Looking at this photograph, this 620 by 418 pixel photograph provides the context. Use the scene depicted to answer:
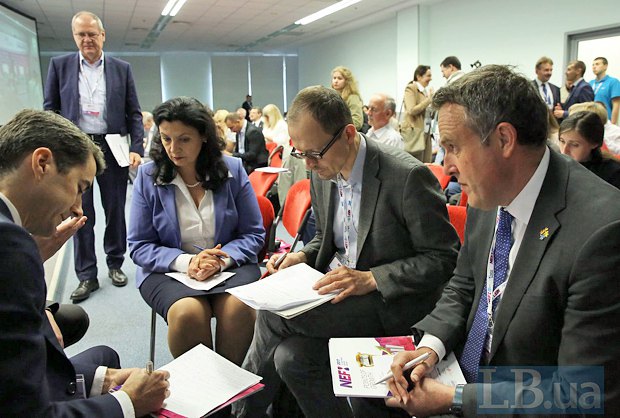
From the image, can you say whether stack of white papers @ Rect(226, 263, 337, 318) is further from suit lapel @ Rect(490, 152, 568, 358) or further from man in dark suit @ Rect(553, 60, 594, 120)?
man in dark suit @ Rect(553, 60, 594, 120)

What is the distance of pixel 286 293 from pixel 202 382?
0.39 meters

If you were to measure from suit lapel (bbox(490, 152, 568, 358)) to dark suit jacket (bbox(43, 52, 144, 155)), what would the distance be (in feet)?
9.70

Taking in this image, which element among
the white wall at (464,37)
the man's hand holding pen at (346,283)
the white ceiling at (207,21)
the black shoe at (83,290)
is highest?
the white ceiling at (207,21)

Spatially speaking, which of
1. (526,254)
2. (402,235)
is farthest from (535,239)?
(402,235)

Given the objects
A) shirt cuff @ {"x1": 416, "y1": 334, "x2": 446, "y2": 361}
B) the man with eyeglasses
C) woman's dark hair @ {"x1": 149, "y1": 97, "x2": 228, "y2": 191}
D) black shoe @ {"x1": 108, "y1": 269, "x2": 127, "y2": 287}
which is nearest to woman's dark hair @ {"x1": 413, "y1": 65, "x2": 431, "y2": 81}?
black shoe @ {"x1": 108, "y1": 269, "x2": 127, "y2": 287}

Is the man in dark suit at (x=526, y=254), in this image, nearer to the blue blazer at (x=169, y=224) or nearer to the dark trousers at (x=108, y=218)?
the blue blazer at (x=169, y=224)

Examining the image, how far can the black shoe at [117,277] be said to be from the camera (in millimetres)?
3527

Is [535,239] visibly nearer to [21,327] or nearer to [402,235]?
[402,235]

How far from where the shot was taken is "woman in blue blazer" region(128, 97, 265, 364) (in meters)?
1.89

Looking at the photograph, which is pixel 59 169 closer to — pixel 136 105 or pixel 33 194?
pixel 33 194

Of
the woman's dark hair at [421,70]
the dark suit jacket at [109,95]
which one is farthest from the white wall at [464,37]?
the dark suit jacket at [109,95]

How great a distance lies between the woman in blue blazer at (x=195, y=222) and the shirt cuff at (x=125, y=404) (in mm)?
722

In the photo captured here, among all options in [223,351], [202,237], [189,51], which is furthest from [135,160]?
[189,51]

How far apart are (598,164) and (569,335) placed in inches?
80.2
